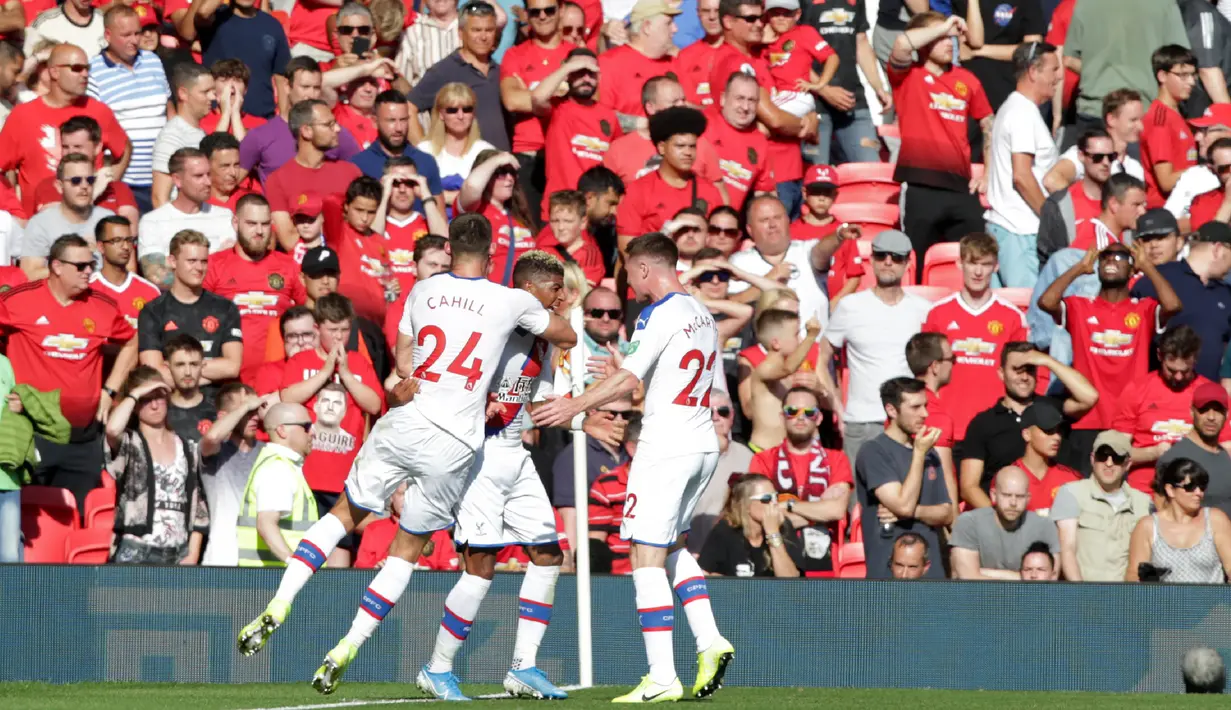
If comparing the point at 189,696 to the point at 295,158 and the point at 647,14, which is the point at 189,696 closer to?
the point at 295,158

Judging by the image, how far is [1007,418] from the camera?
13.9m

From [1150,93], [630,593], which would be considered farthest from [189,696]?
[1150,93]

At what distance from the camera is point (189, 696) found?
10.3 m

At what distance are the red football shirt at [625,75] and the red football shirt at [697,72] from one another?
0.72 feet

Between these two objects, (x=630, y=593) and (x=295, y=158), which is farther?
(x=295, y=158)

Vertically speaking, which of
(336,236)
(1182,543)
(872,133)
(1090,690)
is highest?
(872,133)

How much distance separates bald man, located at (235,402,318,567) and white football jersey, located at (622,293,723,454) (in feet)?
10.7

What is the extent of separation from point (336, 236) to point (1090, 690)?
6802mm

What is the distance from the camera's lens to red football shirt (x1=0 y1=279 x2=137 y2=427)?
44.0 ft

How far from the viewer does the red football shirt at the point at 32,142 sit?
50.3 ft

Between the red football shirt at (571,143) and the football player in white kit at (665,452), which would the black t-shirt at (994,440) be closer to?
the red football shirt at (571,143)

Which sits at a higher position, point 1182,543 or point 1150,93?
point 1150,93

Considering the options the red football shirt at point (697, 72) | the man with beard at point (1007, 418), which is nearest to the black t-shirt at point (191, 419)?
the man with beard at point (1007, 418)

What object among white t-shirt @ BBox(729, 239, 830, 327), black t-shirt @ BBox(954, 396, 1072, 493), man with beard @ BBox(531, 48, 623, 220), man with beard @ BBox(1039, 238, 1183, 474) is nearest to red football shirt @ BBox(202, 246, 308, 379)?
man with beard @ BBox(531, 48, 623, 220)
